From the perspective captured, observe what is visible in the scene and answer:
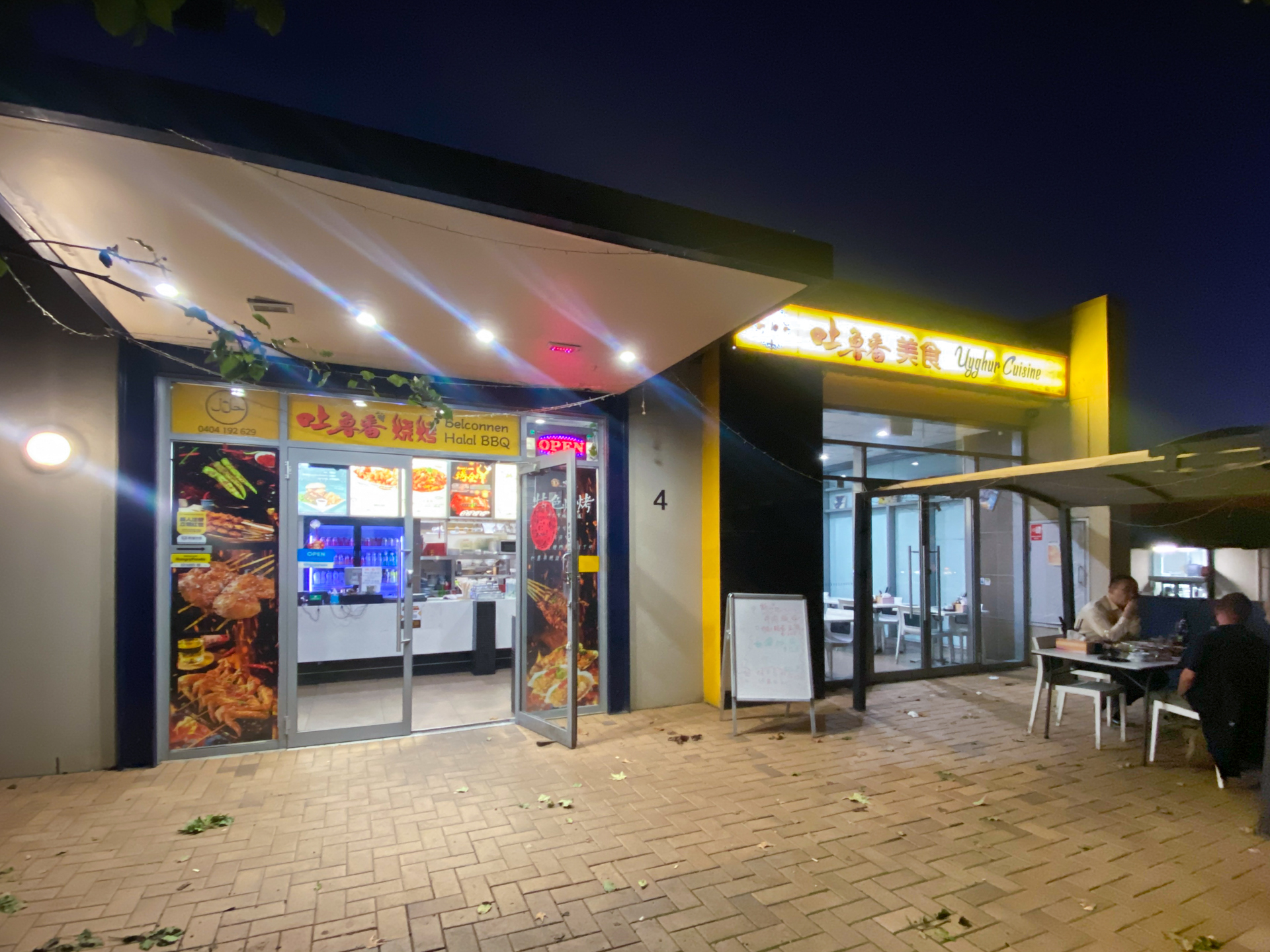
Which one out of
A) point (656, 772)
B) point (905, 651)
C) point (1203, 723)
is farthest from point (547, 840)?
point (905, 651)

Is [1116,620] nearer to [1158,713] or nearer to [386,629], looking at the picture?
[1158,713]

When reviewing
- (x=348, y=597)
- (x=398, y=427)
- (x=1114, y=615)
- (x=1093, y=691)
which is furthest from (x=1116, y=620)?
(x=348, y=597)

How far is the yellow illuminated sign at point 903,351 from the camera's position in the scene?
6859mm

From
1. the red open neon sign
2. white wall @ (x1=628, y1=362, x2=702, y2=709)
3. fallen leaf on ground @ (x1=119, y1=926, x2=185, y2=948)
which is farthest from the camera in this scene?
white wall @ (x1=628, y1=362, x2=702, y2=709)

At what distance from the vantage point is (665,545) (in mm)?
6586

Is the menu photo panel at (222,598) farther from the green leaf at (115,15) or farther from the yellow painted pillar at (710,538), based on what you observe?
the green leaf at (115,15)

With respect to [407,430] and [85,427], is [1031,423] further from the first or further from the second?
[85,427]

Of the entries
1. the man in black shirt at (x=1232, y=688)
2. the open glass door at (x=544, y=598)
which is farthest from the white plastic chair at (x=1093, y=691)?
the open glass door at (x=544, y=598)

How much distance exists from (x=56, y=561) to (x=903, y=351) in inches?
326

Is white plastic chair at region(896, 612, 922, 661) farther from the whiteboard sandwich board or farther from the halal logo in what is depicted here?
the halal logo

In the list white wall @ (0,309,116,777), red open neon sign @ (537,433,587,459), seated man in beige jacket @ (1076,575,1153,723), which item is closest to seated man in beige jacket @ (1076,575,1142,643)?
seated man in beige jacket @ (1076,575,1153,723)

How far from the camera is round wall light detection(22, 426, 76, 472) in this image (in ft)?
14.9

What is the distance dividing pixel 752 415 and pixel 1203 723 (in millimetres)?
4371

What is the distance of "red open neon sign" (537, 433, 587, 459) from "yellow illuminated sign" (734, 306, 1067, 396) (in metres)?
1.92
